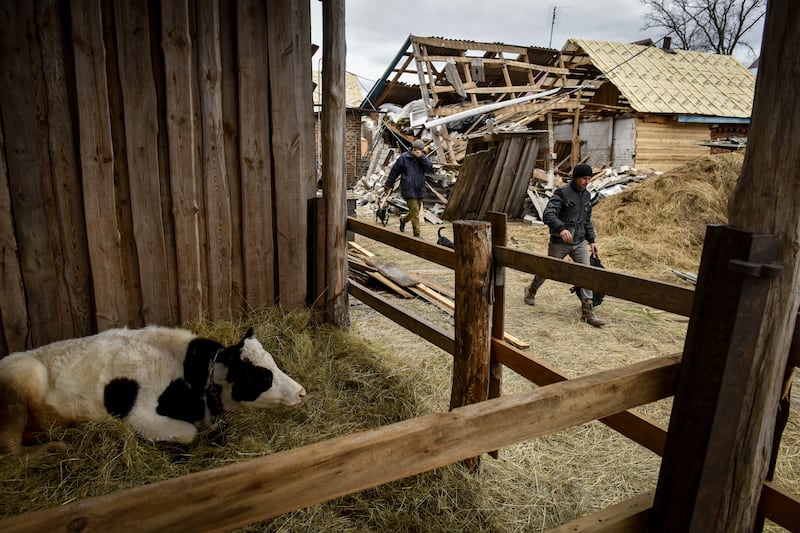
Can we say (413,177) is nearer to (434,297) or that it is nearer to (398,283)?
(398,283)

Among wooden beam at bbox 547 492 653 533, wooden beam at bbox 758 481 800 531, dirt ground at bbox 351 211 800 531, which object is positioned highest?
wooden beam at bbox 758 481 800 531

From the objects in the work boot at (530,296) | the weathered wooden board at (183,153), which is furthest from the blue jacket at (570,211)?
the weathered wooden board at (183,153)

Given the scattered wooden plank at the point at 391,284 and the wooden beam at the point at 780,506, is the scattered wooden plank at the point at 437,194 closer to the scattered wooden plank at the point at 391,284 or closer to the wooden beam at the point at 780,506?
the scattered wooden plank at the point at 391,284

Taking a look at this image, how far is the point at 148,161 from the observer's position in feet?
12.1

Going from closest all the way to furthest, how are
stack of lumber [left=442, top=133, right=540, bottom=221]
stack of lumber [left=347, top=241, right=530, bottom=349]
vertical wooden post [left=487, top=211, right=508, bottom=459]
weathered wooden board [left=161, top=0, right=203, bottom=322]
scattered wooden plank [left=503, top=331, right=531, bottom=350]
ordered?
vertical wooden post [left=487, top=211, right=508, bottom=459] < weathered wooden board [left=161, top=0, right=203, bottom=322] < scattered wooden plank [left=503, top=331, right=531, bottom=350] < stack of lumber [left=347, top=241, right=530, bottom=349] < stack of lumber [left=442, top=133, right=540, bottom=221]

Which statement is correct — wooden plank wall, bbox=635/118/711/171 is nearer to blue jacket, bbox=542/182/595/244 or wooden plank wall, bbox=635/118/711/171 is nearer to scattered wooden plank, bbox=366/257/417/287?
blue jacket, bbox=542/182/595/244

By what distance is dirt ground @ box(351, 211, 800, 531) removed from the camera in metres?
3.09

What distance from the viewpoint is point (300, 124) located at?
4.21 m

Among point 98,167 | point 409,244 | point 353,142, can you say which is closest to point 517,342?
point 409,244

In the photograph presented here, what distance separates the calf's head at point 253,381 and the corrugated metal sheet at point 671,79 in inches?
647

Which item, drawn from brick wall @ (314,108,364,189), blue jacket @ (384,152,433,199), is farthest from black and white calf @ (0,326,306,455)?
brick wall @ (314,108,364,189)

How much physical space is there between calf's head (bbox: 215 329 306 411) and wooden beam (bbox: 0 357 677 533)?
194cm

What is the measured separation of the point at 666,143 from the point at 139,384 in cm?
1822

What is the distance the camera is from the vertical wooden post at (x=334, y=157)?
407 centimetres
